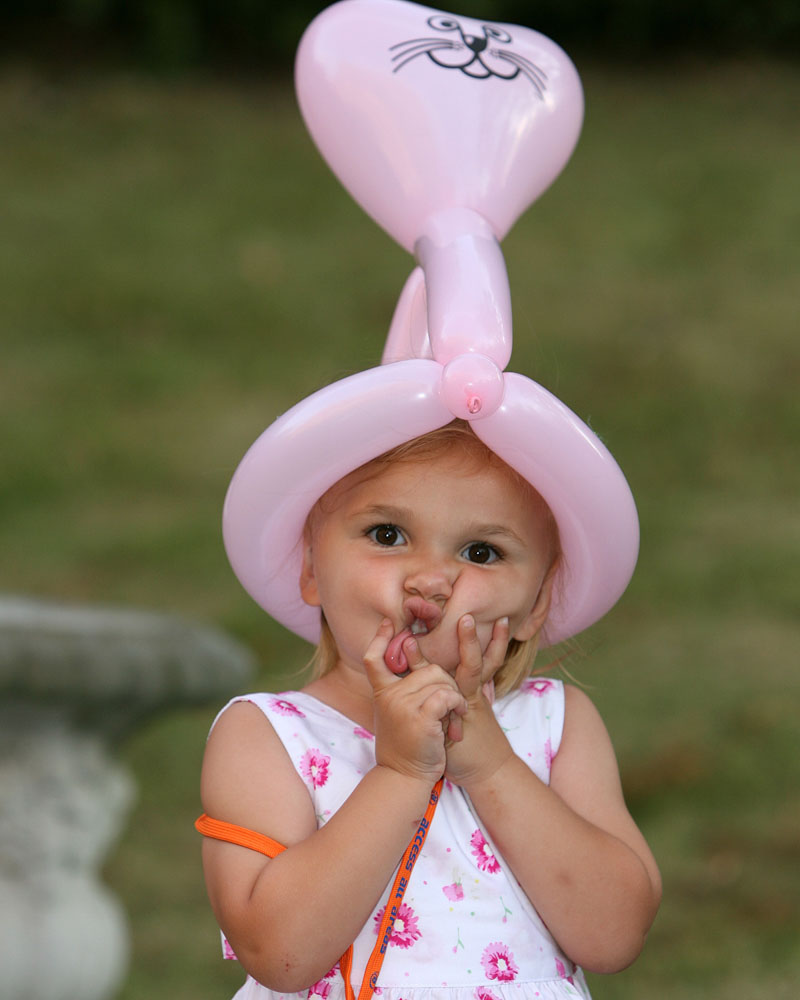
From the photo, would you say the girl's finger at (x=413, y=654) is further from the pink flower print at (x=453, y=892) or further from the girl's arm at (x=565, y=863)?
the pink flower print at (x=453, y=892)

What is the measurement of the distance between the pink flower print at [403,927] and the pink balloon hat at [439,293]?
0.35 m

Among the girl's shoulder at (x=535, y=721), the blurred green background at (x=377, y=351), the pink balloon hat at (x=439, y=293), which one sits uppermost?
the pink balloon hat at (x=439, y=293)

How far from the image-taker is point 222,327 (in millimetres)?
6082

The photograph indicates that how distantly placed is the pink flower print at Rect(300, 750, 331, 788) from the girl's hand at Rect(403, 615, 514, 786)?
0.12 metres

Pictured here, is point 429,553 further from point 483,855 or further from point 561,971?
point 561,971

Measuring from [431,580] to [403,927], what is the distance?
1.09 ft

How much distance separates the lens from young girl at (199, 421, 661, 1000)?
4.52ft

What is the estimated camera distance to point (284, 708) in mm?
1521

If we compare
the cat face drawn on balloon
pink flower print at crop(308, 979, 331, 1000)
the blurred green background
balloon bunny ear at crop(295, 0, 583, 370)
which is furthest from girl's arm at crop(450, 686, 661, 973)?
the blurred green background

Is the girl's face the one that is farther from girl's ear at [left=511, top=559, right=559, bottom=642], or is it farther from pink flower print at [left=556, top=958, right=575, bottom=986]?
pink flower print at [left=556, top=958, right=575, bottom=986]

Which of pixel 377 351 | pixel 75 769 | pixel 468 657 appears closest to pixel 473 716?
pixel 468 657

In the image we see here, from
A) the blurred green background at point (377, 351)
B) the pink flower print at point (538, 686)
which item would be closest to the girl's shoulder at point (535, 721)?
the pink flower print at point (538, 686)

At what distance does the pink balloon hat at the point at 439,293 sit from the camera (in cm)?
141

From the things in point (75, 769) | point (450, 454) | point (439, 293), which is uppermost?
point (439, 293)
